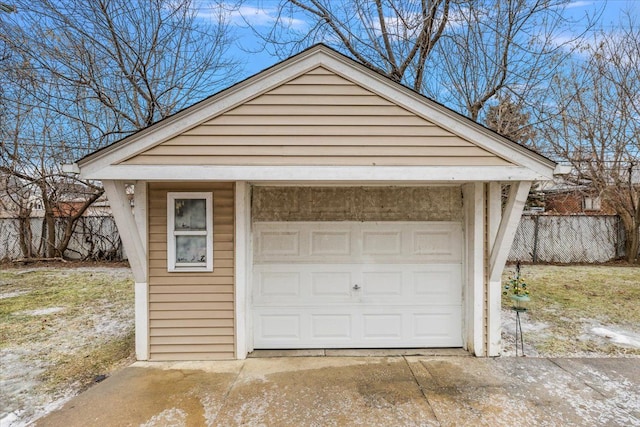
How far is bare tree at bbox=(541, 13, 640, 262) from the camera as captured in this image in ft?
33.1

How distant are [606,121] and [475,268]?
10339 millimetres

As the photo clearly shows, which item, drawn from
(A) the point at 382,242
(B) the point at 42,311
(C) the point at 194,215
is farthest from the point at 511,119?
(B) the point at 42,311

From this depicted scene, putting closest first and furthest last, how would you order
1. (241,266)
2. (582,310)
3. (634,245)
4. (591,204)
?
(241,266) → (582,310) → (634,245) → (591,204)

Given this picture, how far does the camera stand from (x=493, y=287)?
4070 millimetres

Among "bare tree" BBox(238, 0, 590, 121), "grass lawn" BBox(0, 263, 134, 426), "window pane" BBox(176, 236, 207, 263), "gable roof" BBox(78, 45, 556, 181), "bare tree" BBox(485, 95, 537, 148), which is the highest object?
"bare tree" BBox(238, 0, 590, 121)

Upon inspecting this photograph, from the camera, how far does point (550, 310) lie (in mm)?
6098

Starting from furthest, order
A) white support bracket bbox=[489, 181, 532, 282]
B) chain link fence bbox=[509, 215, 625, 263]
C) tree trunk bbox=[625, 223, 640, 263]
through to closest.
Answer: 1. chain link fence bbox=[509, 215, 625, 263]
2. tree trunk bbox=[625, 223, 640, 263]
3. white support bracket bbox=[489, 181, 532, 282]

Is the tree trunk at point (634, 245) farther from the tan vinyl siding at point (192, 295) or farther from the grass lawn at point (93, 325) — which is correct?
the tan vinyl siding at point (192, 295)

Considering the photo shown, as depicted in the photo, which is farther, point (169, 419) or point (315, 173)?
point (315, 173)

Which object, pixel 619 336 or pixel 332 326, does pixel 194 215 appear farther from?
pixel 619 336

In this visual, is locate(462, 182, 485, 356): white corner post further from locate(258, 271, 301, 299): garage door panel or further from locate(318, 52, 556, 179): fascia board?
locate(258, 271, 301, 299): garage door panel

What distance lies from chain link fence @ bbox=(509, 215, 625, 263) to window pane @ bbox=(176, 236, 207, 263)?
1073cm

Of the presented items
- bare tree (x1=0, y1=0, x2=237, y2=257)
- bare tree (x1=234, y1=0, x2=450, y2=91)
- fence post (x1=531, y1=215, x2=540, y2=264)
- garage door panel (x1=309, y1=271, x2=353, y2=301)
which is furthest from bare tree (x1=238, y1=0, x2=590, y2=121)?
garage door panel (x1=309, y1=271, x2=353, y2=301)

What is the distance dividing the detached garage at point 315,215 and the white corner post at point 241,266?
0.02 metres
